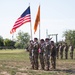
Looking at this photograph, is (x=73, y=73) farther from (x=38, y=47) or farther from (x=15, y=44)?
(x=15, y=44)

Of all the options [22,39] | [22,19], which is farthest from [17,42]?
[22,19]

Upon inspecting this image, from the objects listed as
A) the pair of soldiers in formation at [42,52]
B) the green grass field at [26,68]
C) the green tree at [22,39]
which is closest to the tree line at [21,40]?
the green tree at [22,39]

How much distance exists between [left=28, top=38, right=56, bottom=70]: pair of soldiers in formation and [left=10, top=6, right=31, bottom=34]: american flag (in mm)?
2666

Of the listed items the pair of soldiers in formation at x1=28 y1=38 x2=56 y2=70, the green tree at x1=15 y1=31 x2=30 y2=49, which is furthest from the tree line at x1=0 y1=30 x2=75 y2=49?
the pair of soldiers in formation at x1=28 y1=38 x2=56 y2=70

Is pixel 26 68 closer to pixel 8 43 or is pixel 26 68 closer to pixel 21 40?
pixel 8 43

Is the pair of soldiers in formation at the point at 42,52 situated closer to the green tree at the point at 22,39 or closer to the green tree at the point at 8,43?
the green tree at the point at 8,43

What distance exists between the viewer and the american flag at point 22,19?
21.8 metres

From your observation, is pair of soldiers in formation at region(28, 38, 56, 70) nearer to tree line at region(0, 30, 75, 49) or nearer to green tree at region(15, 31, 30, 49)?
tree line at region(0, 30, 75, 49)

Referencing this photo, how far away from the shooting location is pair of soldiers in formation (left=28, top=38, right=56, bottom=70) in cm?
1892

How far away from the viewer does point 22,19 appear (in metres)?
22.1

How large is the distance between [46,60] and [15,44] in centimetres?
11661

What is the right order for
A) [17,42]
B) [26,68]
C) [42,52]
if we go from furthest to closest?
[17,42] → [26,68] → [42,52]

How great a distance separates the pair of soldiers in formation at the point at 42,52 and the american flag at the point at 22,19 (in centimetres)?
267

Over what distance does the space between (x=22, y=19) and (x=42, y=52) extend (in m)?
3.88
